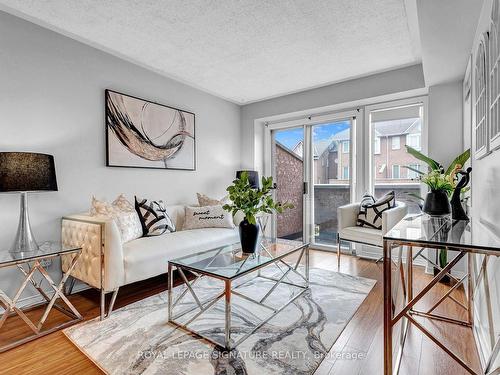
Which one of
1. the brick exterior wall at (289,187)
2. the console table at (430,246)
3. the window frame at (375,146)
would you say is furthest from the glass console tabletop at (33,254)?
the window frame at (375,146)

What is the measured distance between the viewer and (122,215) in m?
2.52

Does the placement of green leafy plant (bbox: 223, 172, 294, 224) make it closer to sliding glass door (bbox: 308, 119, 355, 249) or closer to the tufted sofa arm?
the tufted sofa arm

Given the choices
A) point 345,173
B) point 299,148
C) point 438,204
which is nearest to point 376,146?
point 345,173

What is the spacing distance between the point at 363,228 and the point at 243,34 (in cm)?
245

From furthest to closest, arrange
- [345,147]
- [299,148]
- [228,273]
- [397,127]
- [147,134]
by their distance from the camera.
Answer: [299,148] → [345,147] → [397,127] → [147,134] → [228,273]

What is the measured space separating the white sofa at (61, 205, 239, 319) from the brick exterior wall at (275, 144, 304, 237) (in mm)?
2140

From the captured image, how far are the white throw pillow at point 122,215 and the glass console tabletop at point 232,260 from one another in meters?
0.73

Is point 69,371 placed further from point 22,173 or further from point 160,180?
point 160,180

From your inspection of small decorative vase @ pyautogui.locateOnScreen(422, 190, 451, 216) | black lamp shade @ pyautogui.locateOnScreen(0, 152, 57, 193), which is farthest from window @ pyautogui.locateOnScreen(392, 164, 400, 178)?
black lamp shade @ pyautogui.locateOnScreen(0, 152, 57, 193)

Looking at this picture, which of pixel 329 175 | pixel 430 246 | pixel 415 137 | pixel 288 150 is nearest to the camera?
pixel 430 246

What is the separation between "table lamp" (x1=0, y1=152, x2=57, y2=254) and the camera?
6.10ft

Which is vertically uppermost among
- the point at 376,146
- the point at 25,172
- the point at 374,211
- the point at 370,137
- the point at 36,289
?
the point at 370,137

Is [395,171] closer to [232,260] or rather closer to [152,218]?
[232,260]

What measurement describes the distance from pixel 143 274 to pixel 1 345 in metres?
0.91
